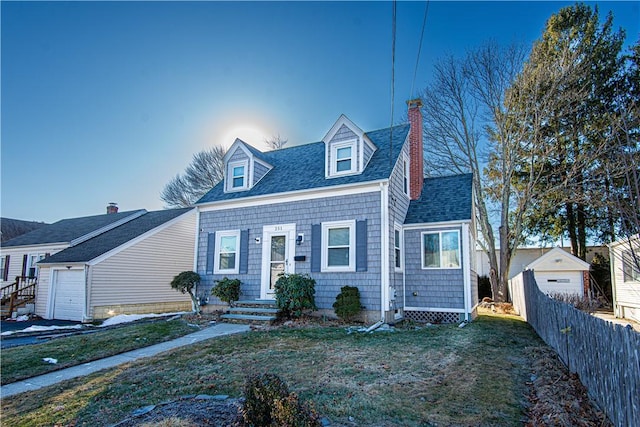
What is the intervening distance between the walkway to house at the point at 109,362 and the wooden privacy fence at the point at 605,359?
7458 mm

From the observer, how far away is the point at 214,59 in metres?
11.4

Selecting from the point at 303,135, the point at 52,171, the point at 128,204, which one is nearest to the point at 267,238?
the point at 52,171

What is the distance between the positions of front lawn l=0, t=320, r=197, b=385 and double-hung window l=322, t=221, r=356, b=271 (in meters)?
4.52

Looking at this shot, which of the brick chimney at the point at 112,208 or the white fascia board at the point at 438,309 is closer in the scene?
the white fascia board at the point at 438,309

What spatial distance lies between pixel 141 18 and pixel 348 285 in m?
9.67

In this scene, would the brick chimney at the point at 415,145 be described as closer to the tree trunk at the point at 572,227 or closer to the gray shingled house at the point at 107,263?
the gray shingled house at the point at 107,263

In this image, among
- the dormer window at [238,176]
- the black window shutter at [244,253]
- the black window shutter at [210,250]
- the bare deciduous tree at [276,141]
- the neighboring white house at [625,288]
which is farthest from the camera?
the bare deciduous tree at [276,141]

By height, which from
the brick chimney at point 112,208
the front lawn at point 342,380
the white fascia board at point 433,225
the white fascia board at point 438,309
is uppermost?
the brick chimney at point 112,208

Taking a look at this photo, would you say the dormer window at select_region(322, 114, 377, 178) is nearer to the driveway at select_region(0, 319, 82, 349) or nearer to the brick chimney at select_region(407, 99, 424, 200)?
the brick chimney at select_region(407, 99, 424, 200)

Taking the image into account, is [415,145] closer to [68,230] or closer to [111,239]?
[111,239]

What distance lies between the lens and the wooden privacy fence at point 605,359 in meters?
3.17

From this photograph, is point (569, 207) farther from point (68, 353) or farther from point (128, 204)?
point (128, 204)

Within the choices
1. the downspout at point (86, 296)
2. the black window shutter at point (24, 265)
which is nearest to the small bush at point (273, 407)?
the downspout at point (86, 296)

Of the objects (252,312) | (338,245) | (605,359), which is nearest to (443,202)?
(338,245)
